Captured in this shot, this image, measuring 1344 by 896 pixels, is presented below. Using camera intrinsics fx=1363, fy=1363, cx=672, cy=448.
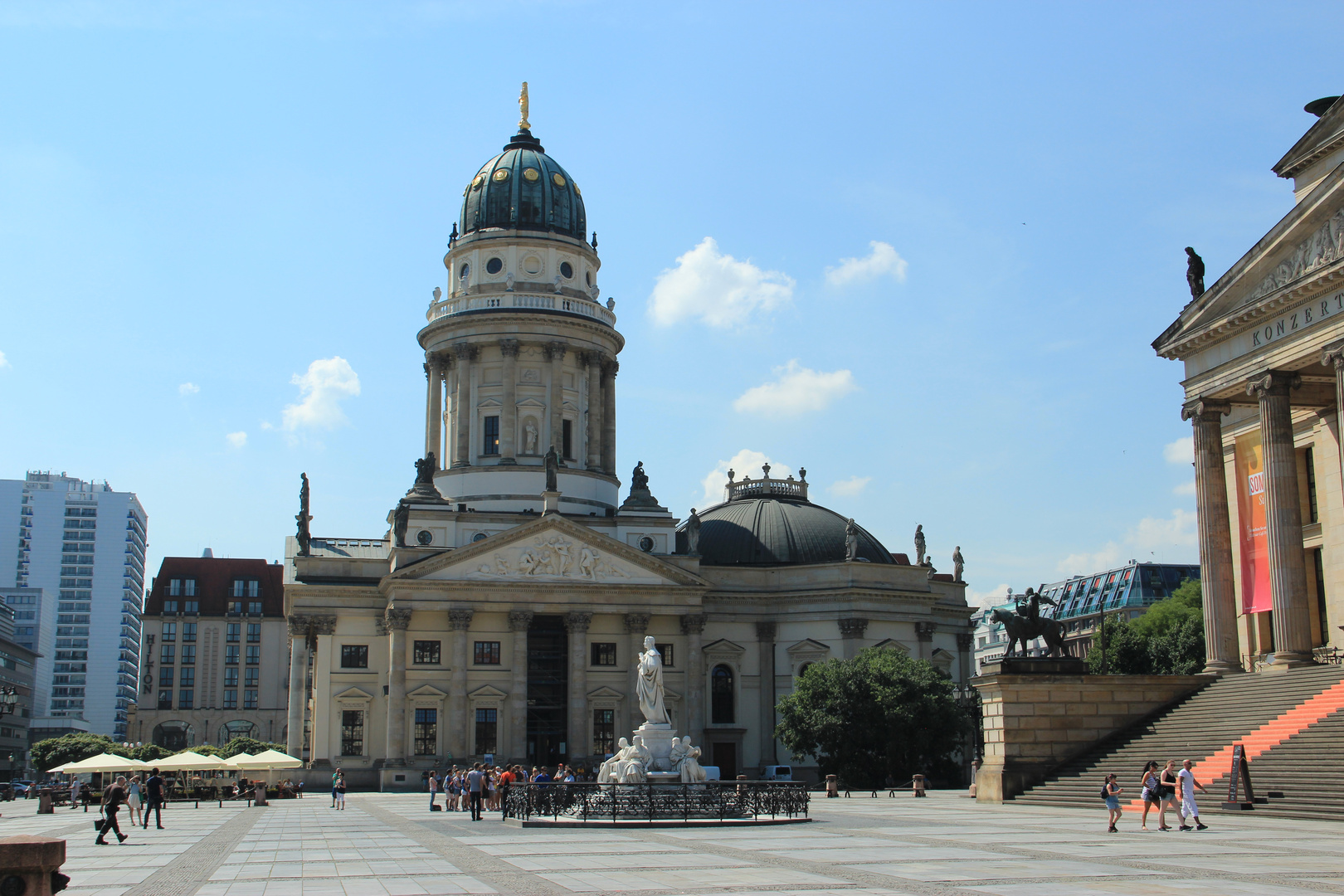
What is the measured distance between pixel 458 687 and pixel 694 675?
1317cm

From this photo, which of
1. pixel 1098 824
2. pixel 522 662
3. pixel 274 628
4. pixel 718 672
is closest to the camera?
pixel 1098 824

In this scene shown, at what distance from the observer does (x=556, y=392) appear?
85.1m

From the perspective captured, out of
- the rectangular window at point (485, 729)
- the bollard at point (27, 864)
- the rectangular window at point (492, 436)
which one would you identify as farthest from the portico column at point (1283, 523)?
the rectangular window at point (492, 436)

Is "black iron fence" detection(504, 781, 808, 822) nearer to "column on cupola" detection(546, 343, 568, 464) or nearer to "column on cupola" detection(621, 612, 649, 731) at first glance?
"column on cupola" detection(621, 612, 649, 731)

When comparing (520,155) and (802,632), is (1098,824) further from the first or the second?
(520,155)

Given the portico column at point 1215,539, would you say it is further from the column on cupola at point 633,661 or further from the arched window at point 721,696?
the arched window at point 721,696

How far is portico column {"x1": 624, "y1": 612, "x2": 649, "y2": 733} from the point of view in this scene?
7506cm

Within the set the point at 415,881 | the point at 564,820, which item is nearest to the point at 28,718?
the point at 564,820

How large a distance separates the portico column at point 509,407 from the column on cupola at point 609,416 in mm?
6593

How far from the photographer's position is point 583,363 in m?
87.7

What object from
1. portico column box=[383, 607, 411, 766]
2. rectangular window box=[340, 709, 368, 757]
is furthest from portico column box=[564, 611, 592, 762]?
rectangular window box=[340, 709, 368, 757]

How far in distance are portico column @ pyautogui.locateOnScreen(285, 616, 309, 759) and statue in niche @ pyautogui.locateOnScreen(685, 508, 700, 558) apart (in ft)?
73.8

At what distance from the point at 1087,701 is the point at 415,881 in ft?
88.0

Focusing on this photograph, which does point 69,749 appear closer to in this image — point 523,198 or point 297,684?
point 297,684
